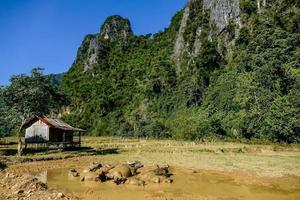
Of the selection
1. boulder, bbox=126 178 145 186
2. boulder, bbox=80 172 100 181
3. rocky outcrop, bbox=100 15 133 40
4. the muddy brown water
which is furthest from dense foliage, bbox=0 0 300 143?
rocky outcrop, bbox=100 15 133 40

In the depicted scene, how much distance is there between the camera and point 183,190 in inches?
729

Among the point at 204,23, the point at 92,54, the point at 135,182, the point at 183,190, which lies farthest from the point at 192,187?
the point at 92,54

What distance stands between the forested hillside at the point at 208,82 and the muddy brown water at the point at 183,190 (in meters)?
35.1

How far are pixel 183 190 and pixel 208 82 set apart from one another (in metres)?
71.0

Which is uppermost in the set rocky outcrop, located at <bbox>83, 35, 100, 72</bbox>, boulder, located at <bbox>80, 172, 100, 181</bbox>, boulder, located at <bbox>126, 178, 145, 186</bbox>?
rocky outcrop, located at <bbox>83, 35, 100, 72</bbox>

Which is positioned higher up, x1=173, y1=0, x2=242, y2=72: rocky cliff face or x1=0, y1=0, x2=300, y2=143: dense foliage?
x1=173, y1=0, x2=242, y2=72: rocky cliff face

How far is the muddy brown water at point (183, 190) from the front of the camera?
16.8m

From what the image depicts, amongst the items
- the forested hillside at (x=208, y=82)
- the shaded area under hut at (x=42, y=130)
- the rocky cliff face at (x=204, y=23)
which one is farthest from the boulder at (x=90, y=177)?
the rocky cliff face at (x=204, y=23)

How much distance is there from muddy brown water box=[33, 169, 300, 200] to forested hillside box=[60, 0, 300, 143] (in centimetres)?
3510

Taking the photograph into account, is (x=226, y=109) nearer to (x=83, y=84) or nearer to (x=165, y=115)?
(x=165, y=115)

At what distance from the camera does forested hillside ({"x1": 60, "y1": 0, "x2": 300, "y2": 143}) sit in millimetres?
61562

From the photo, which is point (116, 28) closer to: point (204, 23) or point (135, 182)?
point (204, 23)

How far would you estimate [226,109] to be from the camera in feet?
240

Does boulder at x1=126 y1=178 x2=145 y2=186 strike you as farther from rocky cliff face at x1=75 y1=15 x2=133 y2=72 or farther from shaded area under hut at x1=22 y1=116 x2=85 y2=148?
rocky cliff face at x1=75 y1=15 x2=133 y2=72
